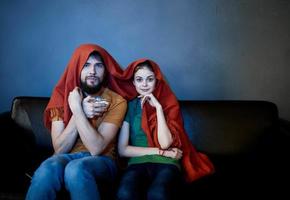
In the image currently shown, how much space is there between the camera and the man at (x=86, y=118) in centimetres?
152

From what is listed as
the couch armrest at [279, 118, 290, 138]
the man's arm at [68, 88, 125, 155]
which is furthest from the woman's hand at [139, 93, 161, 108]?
the couch armrest at [279, 118, 290, 138]

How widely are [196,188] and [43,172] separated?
72 cm

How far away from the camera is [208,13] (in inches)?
90.1

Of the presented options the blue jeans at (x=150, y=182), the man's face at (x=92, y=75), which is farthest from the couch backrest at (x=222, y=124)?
the man's face at (x=92, y=75)

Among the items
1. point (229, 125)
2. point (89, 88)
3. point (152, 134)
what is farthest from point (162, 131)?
point (229, 125)

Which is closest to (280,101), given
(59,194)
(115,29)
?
(115,29)

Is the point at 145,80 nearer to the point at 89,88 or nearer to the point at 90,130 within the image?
the point at 89,88

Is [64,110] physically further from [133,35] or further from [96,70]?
[133,35]

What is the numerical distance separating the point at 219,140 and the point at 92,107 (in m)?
0.82

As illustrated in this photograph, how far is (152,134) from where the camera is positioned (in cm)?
176

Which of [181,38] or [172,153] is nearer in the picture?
[172,153]

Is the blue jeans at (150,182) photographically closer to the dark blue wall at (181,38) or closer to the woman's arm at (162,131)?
the woman's arm at (162,131)

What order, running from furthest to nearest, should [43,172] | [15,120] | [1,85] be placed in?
[1,85]
[15,120]
[43,172]

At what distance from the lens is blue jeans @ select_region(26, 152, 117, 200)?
1.37 metres
